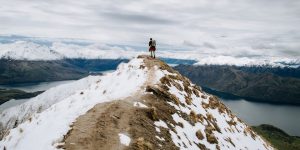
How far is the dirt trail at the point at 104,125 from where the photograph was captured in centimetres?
2549

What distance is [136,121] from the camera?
31453 millimetres

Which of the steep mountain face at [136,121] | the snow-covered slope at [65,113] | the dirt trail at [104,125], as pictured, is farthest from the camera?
the snow-covered slope at [65,113]

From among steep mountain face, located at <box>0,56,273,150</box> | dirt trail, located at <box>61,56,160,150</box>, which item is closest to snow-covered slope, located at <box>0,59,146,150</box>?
steep mountain face, located at <box>0,56,273,150</box>

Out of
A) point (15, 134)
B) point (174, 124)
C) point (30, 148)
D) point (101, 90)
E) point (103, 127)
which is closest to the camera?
point (30, 148)

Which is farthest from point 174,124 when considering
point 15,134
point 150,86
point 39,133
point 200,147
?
point 15,134

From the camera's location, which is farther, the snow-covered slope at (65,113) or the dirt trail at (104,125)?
the snow-covered slope at (65,113)

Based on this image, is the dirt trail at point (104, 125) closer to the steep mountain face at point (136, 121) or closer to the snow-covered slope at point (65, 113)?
the steep mountain face at point (136, 121)

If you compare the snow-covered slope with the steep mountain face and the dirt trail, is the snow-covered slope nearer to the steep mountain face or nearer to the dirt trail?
the steep mountain face

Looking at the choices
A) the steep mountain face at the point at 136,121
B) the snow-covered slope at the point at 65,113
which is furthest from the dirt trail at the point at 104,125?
the snow-covered slope at the point at 65,113

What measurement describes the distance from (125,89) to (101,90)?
17.3 feet

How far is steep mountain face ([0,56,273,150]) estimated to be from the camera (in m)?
27.3

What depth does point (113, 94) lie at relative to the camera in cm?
4338

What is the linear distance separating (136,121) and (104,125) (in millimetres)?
3554

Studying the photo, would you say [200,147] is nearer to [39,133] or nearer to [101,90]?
[39,133]
